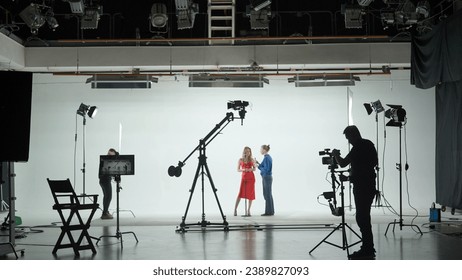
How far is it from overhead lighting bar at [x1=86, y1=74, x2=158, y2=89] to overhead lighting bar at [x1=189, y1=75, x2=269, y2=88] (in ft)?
2.90

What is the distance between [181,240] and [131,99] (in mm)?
6829

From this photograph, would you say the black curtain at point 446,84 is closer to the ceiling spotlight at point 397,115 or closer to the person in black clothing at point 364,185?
the ceiling spotlight at point 397,115

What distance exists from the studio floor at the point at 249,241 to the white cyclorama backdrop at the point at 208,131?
9.12 ft

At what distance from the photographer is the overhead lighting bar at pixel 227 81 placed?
12727 millimetres

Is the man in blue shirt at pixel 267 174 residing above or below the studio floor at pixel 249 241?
above

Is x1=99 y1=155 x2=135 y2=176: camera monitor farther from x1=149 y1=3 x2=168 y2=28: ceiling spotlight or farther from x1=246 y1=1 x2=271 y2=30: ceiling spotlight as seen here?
x1=246 y1=1 x2=271 y2=30: ceiling spotlight

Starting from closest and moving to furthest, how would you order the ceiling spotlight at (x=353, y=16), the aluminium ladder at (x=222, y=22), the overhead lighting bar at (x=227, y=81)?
the ceiling spotlight at (x=353, y=16)
the aluminium ladder at (x=222, y=22)
the overhead lighting bar at (x=227, y=81)

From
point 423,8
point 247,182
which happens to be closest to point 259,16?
point 423,8

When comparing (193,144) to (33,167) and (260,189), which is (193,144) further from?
(33,167)

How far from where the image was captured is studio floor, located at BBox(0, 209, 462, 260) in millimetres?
7473

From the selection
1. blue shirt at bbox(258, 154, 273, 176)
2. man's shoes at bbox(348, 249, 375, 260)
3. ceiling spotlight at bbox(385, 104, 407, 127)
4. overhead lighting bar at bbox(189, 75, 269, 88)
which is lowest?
man's shoes at bbox(348, 249, 375, 260)

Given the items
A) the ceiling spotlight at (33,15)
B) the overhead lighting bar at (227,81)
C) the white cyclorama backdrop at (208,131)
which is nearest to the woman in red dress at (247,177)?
the overhead lighting bar at (227,81)

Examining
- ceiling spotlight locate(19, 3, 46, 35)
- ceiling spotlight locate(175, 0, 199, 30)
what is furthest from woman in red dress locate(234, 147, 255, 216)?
ceiling spotlight locate(19, 3, 46, 35)

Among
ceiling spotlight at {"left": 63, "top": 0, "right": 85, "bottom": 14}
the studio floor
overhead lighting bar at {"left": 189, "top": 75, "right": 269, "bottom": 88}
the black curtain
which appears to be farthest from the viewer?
overhead lighting bar at {"left": 189, "top": 75, "right": 269, "bottom": 88}
